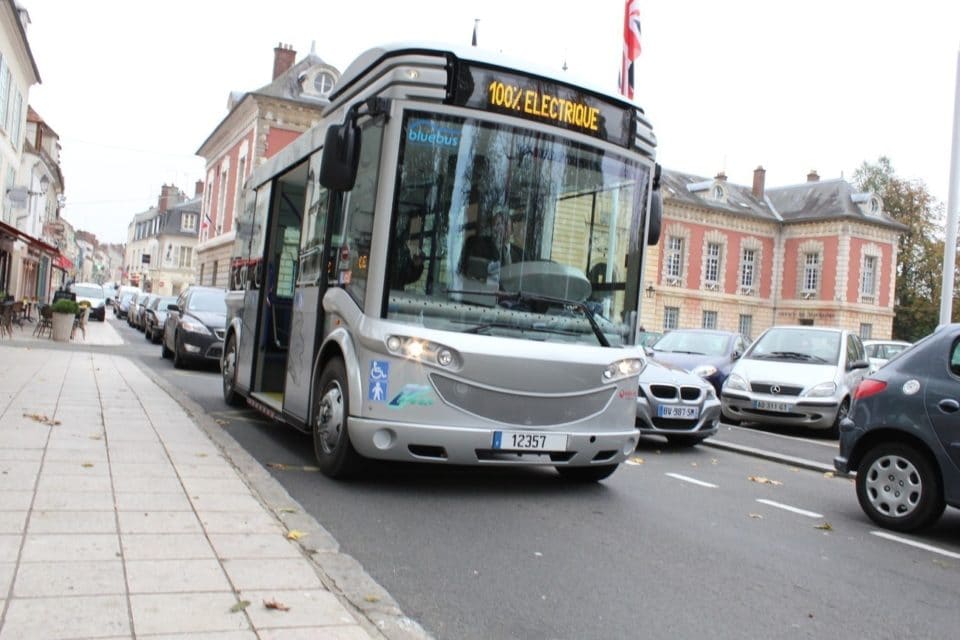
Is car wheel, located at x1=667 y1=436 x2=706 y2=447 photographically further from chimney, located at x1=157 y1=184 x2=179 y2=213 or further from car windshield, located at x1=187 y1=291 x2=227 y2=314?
chimney, located at x1=157 y1=184 x2=179 y2=213

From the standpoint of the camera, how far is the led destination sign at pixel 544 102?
623 centimetres

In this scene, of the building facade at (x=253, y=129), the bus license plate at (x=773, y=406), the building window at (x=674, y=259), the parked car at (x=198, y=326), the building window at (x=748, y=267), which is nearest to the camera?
the bus license plate at (x=773, y=406)

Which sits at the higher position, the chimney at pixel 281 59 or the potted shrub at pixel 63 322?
the chimney at pixel 281 59

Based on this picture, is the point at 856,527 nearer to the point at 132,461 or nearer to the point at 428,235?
the point at 428,235

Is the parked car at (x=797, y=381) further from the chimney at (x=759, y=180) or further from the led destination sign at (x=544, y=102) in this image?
the chimney at (x=759, y=180)

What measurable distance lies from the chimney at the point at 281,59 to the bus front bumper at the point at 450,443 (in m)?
44.4

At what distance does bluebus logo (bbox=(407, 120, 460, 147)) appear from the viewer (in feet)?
20.1

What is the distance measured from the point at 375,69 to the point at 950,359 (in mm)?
4884

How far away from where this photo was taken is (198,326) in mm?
16875

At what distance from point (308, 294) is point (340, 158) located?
1.73m

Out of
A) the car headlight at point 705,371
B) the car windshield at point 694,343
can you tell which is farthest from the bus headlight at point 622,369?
the car windshield at point 694,343

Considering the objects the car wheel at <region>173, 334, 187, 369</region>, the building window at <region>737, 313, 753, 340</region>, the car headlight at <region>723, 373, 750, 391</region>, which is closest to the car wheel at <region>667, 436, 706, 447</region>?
the car headlight at <region>723, 373, 750, 391</region>

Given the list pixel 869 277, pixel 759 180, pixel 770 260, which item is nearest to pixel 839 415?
pixel 770 260

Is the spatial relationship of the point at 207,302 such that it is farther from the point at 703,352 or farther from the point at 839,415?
the point at 839,415
